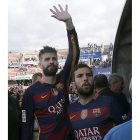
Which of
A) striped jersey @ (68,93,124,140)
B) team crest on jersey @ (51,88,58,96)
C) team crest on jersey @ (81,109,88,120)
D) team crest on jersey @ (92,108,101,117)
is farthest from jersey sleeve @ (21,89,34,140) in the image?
team crest on jersey @ (92,108,101,117)

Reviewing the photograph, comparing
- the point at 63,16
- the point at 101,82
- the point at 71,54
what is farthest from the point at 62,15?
the point at 101,82

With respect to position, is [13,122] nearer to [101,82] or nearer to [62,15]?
[62,15]

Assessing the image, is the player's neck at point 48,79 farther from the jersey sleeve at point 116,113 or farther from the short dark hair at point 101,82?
the short dark hair at point 101,82

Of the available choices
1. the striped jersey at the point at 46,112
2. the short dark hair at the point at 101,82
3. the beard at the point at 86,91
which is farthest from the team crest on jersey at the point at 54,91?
the short dark hair at the point at 101,82

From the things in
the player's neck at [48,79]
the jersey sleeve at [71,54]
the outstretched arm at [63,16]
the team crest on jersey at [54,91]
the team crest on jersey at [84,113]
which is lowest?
the team crest on jersey at [84,113]

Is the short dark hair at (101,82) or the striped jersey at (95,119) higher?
the short dark hair at (101,82)

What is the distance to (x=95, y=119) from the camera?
1630 millimetres

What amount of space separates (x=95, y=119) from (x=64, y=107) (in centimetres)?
47

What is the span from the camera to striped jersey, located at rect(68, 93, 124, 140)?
160cm

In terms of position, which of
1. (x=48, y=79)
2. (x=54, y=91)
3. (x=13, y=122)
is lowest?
(x=13, y=122)

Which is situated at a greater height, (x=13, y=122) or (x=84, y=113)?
(x=84, y=113)

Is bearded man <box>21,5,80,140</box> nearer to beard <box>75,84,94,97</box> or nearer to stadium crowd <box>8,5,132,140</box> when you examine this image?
stadium crowd <box>8,5,132,140</box>

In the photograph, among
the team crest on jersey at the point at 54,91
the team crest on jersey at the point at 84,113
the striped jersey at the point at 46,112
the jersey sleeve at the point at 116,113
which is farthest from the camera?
the team crest on jersey at the point at 54,91

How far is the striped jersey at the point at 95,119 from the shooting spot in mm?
1598
